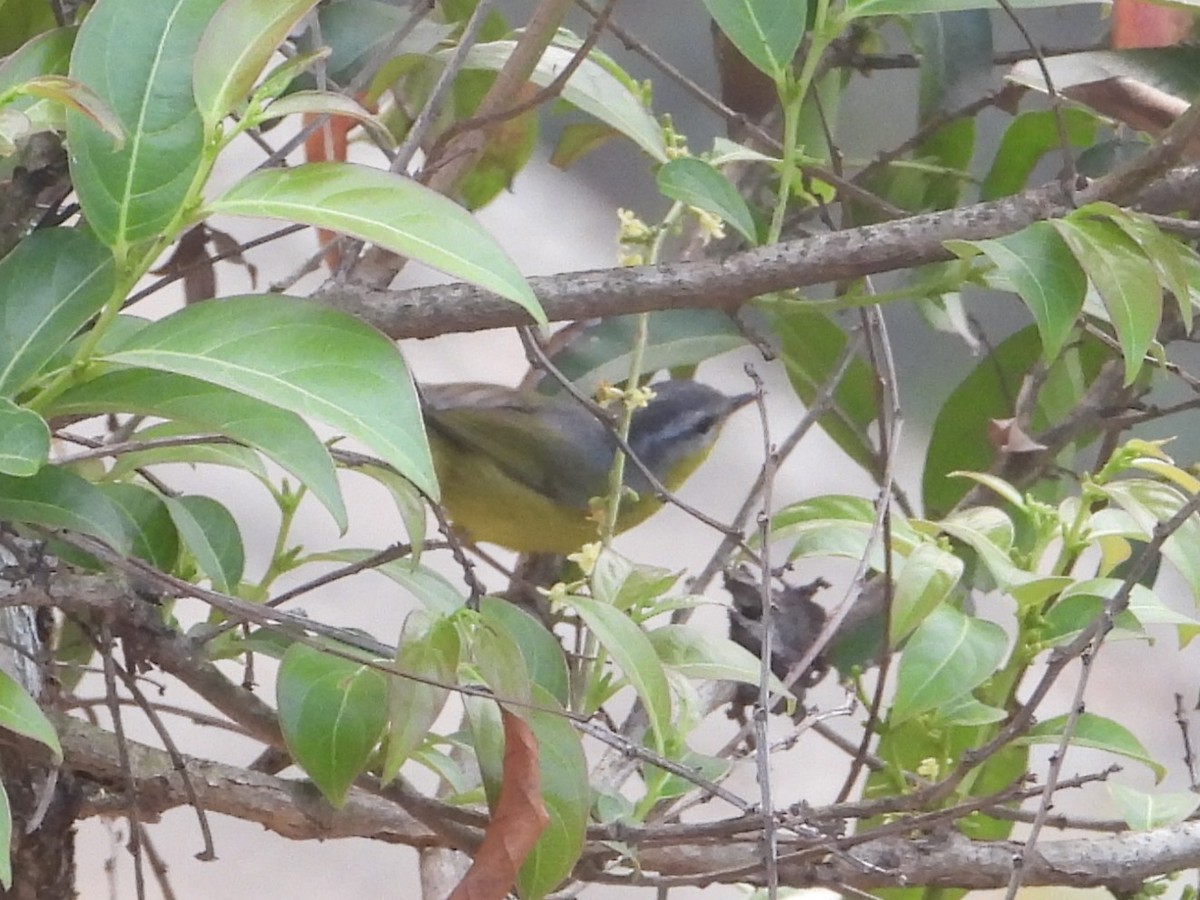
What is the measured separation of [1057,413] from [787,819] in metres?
0.66

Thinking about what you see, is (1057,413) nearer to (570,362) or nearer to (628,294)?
(570,362)

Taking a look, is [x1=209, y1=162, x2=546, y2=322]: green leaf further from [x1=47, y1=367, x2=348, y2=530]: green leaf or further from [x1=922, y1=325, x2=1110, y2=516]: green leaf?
[x1=922, y1=325, x2=1110, y2=516]: green leaf

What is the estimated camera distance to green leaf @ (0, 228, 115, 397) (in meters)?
0.46

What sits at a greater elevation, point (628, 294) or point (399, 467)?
point (628, 294)

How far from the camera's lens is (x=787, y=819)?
0.60 m

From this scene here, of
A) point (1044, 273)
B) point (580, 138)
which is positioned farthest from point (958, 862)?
point (580, 138)

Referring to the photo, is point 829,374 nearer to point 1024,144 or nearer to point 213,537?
point 1024,144

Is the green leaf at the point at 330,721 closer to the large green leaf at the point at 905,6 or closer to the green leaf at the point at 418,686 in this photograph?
the green leaf at the point at 418,686

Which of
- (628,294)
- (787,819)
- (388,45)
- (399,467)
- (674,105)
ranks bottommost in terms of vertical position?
(787,819)

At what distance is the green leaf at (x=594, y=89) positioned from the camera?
783 mm

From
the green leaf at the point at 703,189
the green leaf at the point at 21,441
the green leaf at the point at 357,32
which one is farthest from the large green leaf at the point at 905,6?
the green leaf at the point at 21,441

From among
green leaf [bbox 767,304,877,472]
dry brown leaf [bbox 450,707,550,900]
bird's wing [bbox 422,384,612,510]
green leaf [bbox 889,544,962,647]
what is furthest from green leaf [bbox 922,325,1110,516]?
dry brown leaf [bbox 450,707,550,900]

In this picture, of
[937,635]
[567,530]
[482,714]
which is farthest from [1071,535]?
[567,530]

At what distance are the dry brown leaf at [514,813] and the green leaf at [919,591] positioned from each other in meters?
0.23
